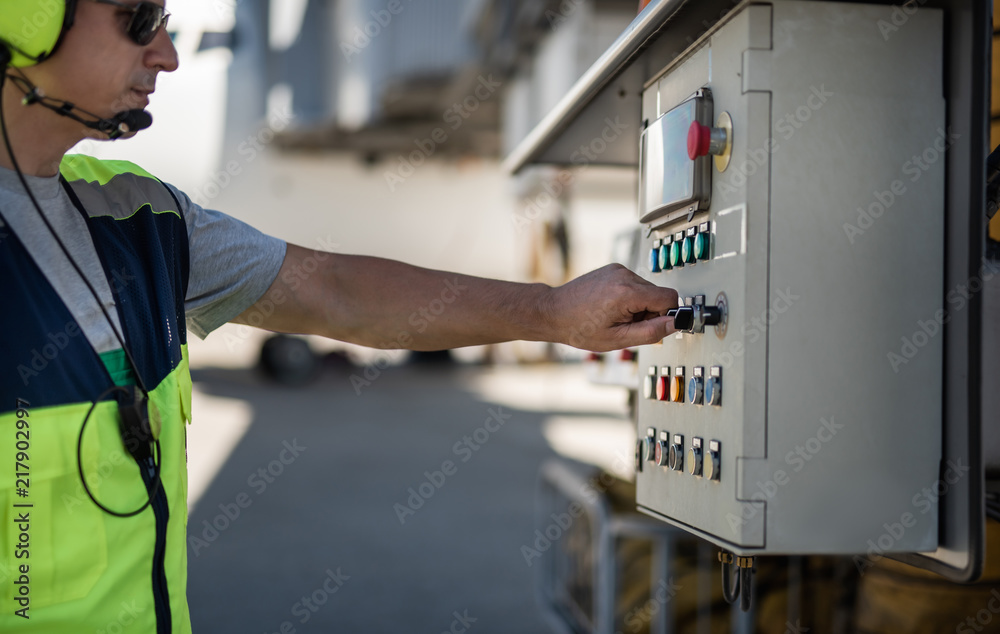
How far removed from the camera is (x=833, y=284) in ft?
3.98

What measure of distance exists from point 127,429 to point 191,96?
1586cm

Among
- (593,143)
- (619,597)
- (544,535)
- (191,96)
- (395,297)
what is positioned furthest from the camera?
(191,96)

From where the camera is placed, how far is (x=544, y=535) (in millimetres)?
3391

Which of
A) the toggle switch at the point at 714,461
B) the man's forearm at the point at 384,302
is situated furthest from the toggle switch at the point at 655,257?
the toggle switch at the point at 714,461

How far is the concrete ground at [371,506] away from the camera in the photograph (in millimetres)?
3764

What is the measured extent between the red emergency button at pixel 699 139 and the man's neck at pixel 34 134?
913 mm

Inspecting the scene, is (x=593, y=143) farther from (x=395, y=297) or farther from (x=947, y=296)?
(x=947, y=296)

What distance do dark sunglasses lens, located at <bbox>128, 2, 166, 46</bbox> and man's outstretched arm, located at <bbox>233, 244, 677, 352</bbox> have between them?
0.49 meters

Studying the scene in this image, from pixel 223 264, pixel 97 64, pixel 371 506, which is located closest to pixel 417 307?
pixel 223 264

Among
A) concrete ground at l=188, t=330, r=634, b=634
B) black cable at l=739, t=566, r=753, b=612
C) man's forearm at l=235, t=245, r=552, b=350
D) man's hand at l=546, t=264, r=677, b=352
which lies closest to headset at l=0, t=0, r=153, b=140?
man's forearm at l=235, t=245, r=552, b=350

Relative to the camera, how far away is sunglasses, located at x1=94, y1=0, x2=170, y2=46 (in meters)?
1.25

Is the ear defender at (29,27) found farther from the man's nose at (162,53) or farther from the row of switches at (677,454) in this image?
the row of switches at (677,454)

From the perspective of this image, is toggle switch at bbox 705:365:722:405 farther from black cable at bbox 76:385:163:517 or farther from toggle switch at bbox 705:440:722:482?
black cable at bbox 76:385:163:517

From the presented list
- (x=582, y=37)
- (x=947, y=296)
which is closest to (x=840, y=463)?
(x=947, y=296)
